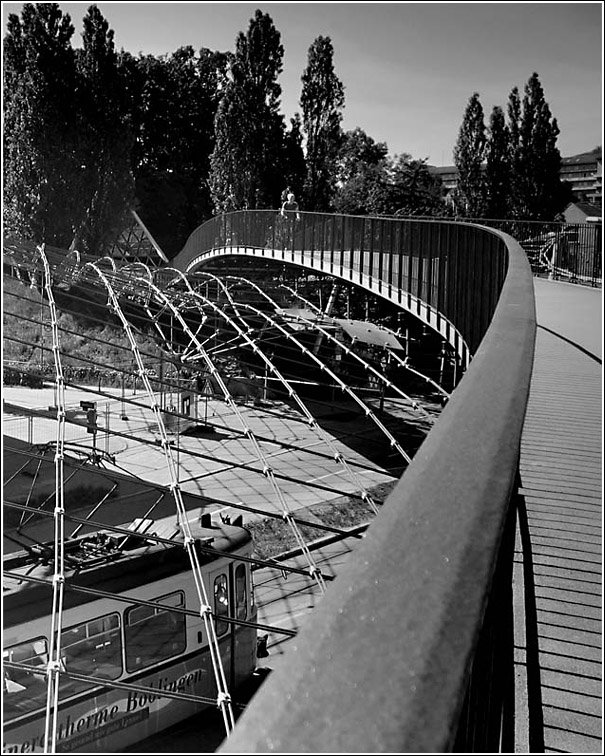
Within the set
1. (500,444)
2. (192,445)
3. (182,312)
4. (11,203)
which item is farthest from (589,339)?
(182,312)

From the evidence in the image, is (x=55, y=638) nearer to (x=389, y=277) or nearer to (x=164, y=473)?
(x=389, y=277)

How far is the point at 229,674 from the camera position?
6.94 metres

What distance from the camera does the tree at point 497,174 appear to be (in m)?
30.2

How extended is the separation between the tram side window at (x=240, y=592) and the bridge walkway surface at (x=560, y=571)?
12.9 ft

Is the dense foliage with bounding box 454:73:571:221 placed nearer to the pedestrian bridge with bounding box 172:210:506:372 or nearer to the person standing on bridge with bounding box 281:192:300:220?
the person standing on bridge with bounding box 281:192:300:220

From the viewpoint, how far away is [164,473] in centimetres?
1345

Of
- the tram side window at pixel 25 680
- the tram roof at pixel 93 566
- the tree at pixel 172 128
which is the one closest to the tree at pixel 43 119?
the tree at pixel 172 128

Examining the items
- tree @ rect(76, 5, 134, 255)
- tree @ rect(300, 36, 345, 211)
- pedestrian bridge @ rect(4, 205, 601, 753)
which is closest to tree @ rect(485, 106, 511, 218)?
tree @ rect(300, 36, 345, 211)

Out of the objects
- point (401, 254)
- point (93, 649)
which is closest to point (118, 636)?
point (93, 649)

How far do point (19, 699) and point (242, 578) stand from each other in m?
2.27

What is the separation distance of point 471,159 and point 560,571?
30.9 meters

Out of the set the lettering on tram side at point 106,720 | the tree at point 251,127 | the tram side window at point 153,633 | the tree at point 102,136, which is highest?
the tree at point 251,127

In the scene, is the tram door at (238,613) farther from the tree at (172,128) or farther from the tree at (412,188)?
the tree at (412,188)

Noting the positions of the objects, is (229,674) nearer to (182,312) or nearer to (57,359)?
(57,359)
